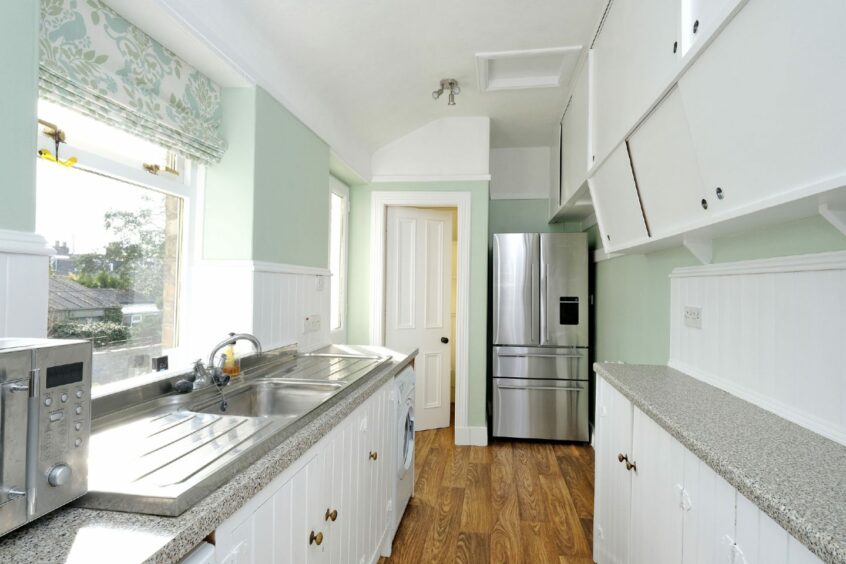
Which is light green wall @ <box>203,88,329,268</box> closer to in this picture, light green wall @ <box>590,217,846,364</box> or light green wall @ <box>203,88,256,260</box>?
light green wall @ <box>203,88,256,260</box>

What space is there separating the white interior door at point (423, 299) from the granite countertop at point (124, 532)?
2.86 m

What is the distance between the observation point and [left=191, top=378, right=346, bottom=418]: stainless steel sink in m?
1.68

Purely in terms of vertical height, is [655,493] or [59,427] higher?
[59,427]

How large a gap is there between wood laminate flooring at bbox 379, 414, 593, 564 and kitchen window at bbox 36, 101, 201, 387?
1.51 m

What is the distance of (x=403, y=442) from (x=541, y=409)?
66.8 inches

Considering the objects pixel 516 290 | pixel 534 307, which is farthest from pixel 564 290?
pixel 516 290

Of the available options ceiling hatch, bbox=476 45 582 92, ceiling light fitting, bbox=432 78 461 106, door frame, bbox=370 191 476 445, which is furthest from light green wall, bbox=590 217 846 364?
ceiling light fitting, bbox=432 78 461 106

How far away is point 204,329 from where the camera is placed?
1948 millimetres

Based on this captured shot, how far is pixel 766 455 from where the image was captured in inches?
38.1

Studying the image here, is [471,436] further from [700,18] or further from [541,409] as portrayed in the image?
[700,18]

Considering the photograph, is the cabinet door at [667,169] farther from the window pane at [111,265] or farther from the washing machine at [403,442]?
the window pane at [111,265]

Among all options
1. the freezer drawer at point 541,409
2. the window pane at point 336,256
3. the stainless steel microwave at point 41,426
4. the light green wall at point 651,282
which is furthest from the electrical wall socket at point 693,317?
the window pane at point 336,256

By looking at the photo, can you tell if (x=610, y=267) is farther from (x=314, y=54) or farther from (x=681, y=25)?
(x=314, y=54)

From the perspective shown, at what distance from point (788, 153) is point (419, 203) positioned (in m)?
2.89
